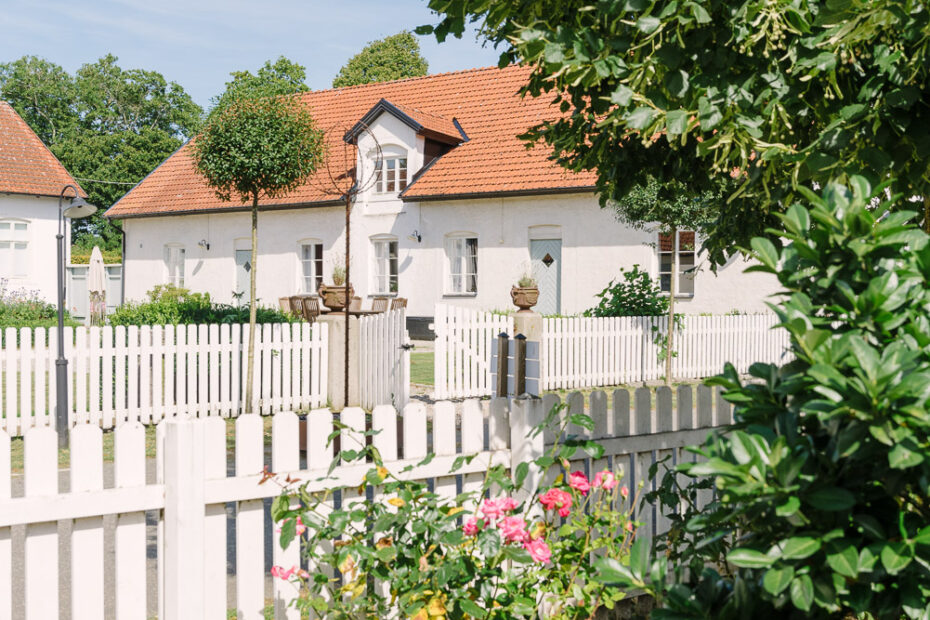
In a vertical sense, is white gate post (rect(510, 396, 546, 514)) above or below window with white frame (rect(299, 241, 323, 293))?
below

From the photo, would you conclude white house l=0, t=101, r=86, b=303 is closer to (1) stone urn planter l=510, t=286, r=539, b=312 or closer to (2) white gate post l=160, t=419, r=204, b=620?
(1) stone urn planter l=510, t=286, r=539, b=312

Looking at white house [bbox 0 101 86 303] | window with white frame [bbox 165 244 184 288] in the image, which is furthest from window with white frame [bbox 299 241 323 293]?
white house [bbox 0 101 86 303]

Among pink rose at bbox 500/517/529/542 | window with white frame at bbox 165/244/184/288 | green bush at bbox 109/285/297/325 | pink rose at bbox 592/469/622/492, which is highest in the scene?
window with white frame at bbox 165/244/184/288

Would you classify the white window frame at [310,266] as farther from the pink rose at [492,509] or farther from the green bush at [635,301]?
the pink rose at [492,509]

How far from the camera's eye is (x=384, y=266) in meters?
23.1

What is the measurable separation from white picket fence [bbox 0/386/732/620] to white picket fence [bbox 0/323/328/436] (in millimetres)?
6256

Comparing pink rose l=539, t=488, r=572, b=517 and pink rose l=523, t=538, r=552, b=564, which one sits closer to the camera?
pink rose l=523, t=538, r=552, b=564

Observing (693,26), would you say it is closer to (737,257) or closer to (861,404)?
(861,404)

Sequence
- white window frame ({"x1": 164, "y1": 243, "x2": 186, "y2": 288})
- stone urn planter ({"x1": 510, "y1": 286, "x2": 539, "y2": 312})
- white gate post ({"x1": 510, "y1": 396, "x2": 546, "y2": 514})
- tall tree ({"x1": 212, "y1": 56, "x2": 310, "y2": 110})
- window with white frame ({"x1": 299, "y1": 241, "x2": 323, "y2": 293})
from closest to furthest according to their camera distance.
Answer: white gate post ({"x1": 510, "y1": 396, "x2": 546, "y2": 514}) → stone urn planter ({"x1": 510, "y1": 286, "x2": 539, "y2": 312}) → window with white frame ({"x1": 299, "y1": 241, "x2": 323, "y2": 293}) → white window frame ({"x1": 164, "y1": 243, "x2": 186, "y2": 288}) → tall tree ({"x1": 212, "y1": 56, "x2": 310, "y2": 110})

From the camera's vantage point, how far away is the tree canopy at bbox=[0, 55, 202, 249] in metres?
56.6

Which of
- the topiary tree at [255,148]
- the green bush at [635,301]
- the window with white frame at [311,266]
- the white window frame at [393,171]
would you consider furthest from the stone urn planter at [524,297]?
the window with white frame at [311,266]

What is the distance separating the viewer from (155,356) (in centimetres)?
943

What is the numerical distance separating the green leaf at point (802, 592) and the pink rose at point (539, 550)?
1105 mm

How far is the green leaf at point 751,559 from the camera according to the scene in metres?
1.65
